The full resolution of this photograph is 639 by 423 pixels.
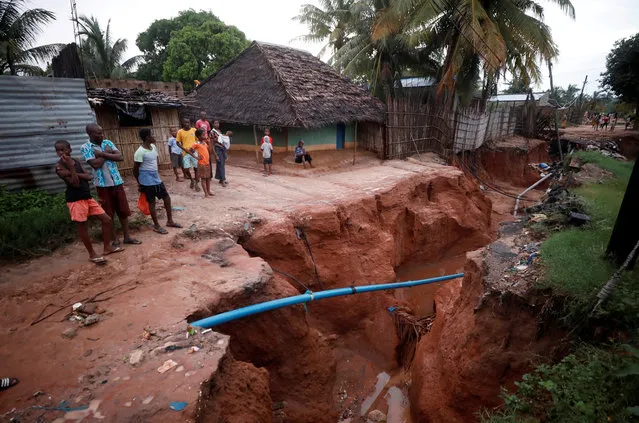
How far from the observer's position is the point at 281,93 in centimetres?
1161

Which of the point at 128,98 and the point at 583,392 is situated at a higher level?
the point at 128,98

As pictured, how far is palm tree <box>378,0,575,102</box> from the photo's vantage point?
1077cm

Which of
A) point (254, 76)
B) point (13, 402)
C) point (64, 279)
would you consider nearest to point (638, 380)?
point (13, 402)

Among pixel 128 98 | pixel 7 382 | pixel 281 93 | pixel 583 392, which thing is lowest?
pixel 583 392

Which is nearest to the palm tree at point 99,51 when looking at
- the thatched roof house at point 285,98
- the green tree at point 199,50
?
the green tree at point 199,50

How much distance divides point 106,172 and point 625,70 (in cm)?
2502

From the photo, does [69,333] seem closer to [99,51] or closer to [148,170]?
[148,170]

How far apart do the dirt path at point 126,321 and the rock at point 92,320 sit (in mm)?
61

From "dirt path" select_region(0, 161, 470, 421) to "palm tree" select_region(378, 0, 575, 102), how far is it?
9.22 metres

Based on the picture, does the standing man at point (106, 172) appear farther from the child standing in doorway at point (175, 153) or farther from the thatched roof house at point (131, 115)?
the thatched roof house at point (131, 115)

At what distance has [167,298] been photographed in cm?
405

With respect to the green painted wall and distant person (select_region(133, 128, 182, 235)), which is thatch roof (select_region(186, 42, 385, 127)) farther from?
distant person (select_region(133, 128, 182, 235))

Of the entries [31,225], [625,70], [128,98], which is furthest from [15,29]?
[625,70]

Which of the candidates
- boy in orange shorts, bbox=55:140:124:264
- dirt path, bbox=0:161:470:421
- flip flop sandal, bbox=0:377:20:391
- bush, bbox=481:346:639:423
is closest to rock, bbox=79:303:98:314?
dirt path, bbox=0:161:470:421
